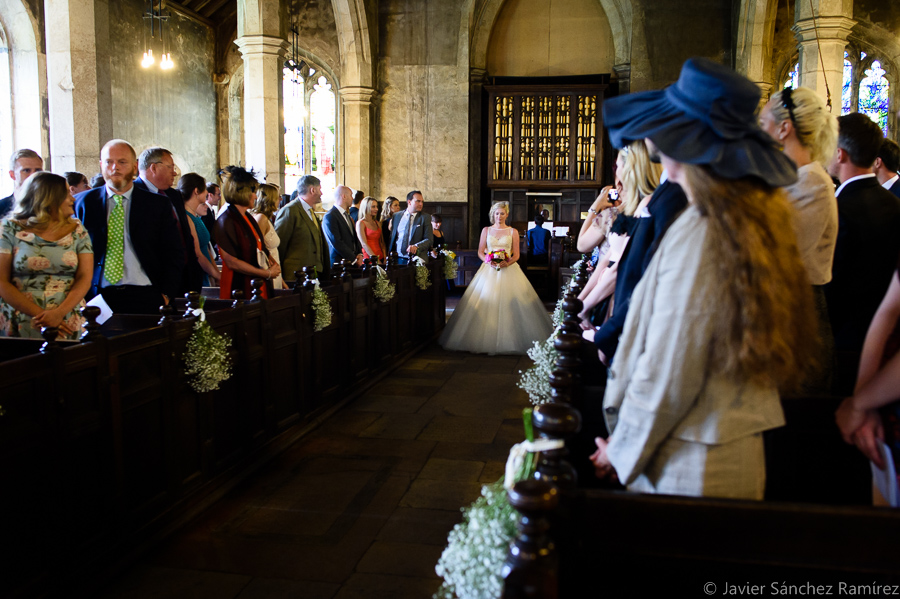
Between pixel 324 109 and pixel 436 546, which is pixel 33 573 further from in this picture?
pixel 324 109

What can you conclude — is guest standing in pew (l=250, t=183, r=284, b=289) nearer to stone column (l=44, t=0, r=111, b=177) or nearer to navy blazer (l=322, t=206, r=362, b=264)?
navy blazer (l=322, t=206, r=362, b=264)

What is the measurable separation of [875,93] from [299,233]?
44.6 feet

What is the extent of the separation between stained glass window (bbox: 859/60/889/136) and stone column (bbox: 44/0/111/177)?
46.6 ft

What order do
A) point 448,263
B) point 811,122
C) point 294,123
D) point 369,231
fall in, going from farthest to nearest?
point 294,123
point 448,263
point 369,231
point 811,122

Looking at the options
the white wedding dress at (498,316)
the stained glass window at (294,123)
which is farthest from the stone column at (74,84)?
the stained glass window at (294,123)

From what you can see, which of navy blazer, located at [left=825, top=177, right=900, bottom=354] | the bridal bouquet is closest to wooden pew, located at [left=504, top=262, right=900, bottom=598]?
navy blazer, located at [left=825, top=177, right=900, bottom=354]

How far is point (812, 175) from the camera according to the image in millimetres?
2236

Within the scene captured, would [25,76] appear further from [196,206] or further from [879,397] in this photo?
[879,397]

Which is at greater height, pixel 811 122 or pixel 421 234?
pixel 811 122

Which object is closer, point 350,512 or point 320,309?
point 350,512

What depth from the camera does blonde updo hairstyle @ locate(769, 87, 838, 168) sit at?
7.11 feet

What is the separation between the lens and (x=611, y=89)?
44.3ft

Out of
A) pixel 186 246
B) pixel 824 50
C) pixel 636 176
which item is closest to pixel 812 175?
pixel 636 176

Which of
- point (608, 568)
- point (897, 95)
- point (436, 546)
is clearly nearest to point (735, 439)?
point (608, 568)
